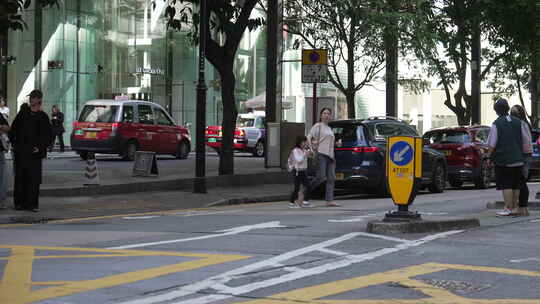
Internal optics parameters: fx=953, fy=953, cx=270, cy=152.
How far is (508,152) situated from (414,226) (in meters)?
3.37

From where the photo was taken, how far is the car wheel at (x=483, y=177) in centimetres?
2358

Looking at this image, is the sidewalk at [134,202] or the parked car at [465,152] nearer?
the sidewalk at [134,202]

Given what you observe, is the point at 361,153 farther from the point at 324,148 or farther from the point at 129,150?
the point at 129,150

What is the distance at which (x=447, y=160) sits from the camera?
77.7ft

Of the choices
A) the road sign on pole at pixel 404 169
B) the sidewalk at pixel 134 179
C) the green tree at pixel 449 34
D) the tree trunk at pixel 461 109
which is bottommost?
the sidewalk at pixel 134 179

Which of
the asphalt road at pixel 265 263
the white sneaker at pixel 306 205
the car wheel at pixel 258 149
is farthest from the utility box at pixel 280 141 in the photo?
the car wheel at pixel 258 149

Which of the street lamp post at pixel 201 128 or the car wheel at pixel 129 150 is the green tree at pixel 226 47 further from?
the car wheel at pixel 129 150

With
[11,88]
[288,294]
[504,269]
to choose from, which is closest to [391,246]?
[504,269]

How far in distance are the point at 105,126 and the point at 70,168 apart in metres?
4.35

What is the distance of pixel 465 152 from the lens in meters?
23.4

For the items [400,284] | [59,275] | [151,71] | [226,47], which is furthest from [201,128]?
[151,71]

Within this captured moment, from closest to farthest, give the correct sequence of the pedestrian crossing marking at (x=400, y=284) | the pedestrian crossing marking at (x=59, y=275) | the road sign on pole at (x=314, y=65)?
the pedestrian crossing marking at (x=400, y=284)
the pedestrian crossing marking at (x=59, y=275)
the road sign on pole at (x=314, y=65)

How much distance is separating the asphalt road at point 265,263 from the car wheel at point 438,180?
8.59 meters

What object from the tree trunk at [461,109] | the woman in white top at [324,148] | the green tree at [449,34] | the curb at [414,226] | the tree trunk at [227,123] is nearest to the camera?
the curb at [414,226]
